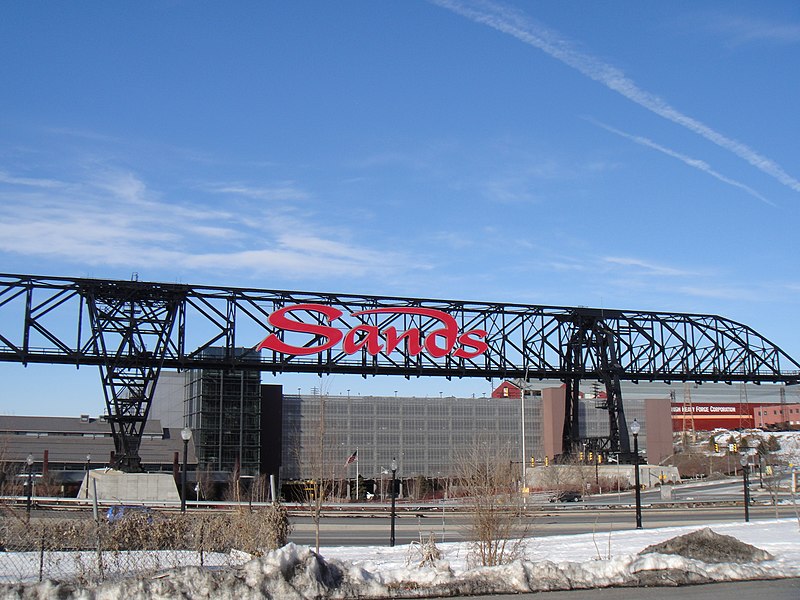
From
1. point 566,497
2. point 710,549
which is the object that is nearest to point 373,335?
point 566,497

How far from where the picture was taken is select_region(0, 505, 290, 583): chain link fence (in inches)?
709

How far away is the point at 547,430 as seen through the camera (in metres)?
112

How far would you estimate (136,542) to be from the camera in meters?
22.1

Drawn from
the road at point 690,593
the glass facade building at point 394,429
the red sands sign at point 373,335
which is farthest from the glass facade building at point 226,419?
the road at point 690,593

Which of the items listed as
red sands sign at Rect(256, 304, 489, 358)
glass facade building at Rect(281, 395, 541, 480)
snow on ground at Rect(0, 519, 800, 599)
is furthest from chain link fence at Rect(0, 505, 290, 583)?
glass facade building at Rect(281, 395, 541, 480)

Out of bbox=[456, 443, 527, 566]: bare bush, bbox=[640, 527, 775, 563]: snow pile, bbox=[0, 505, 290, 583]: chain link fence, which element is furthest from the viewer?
bbox=[640, 527, 775, 563]: snow pile

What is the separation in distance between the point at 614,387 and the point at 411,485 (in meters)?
28.4

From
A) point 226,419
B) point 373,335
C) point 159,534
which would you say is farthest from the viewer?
point 226,419

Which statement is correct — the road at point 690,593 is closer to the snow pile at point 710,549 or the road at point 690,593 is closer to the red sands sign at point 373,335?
the snow pile at point 710,549

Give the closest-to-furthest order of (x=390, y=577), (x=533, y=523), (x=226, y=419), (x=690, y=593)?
(x=690, y=593) < (x=390, y=577) < (x=533, y=523) < (x=226, y=419)

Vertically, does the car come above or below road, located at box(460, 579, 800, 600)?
below

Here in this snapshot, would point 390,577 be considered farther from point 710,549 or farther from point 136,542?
point 710,549

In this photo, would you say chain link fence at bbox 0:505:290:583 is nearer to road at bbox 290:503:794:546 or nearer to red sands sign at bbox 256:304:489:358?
road at bbox 290:503:794:546

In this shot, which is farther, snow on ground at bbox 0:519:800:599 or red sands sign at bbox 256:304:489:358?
red sands sign at bbox 256:304:489:358
